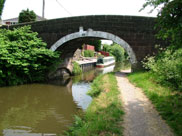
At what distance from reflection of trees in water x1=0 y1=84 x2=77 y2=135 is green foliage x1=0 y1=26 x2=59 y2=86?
2.59 ft

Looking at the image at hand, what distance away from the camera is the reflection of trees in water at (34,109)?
432cm

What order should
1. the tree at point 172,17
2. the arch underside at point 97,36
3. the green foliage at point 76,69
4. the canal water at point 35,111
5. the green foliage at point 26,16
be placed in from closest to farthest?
1. the tree at point 172,17
2. the canal water at point 35,111
3. the arch underside at point 97,36
4. the green foliage at point 76,69
5. the green foliage at point 26,16

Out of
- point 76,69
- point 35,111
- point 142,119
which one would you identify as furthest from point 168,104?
point 76,69

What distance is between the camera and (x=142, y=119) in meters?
3.32

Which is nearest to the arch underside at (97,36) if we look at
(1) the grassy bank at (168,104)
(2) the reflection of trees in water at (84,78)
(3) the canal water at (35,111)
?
(2) the reflection of trees in water at (84,78)

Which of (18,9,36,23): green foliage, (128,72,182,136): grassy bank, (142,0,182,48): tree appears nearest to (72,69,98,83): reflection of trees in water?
(128,72,182,136): grassy bank

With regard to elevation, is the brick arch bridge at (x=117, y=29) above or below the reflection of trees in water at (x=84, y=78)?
above

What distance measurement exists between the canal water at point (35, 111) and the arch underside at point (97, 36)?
3.41 metres

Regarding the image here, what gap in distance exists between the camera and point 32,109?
5.51 meters

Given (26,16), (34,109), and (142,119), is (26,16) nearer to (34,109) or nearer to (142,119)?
→ (34,109)

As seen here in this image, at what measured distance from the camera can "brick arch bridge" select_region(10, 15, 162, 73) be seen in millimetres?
9086

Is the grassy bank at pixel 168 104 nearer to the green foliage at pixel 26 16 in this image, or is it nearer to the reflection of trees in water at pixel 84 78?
the reflection of trees in water at pixel 84 78

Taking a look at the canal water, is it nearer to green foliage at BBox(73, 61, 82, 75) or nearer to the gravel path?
the gravel path

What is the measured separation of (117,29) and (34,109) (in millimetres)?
5915
